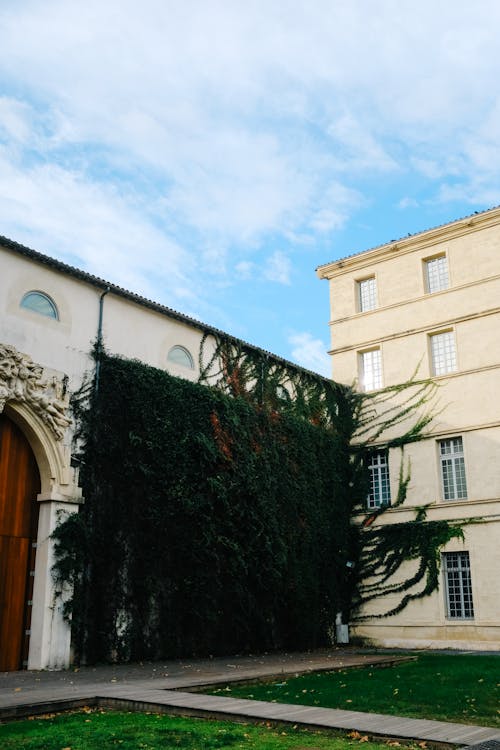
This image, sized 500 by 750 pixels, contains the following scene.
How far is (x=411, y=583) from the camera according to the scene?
851 inches

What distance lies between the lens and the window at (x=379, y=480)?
76.3 ft

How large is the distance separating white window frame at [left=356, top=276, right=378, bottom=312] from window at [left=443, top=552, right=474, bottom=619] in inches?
333

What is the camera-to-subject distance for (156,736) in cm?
730

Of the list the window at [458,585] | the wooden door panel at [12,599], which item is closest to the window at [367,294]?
the window at [458,585]

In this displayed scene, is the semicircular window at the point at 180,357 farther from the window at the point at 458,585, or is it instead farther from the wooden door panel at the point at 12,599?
the window at the point at 458,585

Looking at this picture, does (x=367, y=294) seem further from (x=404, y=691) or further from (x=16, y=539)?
(x=404, y=691)

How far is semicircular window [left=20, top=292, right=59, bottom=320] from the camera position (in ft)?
52.1

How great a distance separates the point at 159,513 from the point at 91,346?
4.06m

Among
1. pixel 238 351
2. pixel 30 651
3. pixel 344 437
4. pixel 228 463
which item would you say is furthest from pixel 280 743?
pixel 344 437

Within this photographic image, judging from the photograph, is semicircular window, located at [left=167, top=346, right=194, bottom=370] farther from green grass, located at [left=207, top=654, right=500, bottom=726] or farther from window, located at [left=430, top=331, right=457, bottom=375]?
green grass, located at [left=207, top=654, right=500, bottom=726]

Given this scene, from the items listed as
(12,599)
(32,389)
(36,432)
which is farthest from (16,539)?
(32,389)

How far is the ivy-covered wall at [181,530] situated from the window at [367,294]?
6.70 meters

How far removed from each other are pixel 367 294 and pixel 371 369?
8.64ft

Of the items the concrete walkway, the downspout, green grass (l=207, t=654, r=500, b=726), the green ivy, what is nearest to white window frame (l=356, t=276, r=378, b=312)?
the green ivy
